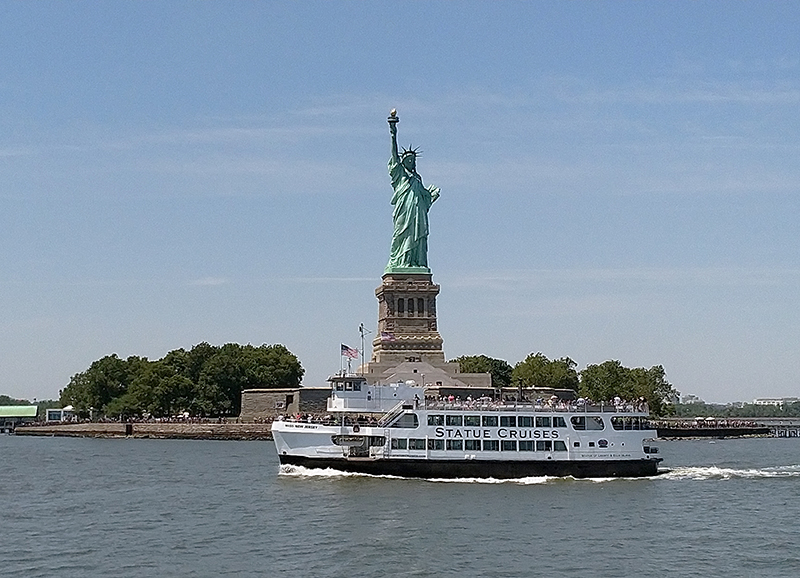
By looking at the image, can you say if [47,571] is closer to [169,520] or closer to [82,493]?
[169,520]

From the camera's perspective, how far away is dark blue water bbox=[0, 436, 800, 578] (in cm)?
3441

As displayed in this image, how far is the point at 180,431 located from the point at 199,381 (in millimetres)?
13006

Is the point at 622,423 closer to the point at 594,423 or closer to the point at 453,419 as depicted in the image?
the point at 594,423

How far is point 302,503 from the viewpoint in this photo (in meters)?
47.1

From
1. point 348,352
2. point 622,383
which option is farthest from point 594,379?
point 348,352

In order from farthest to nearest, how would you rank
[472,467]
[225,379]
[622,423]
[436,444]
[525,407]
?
[225,379] → [622,423] → [525,407] → [436,444] → [472,467]

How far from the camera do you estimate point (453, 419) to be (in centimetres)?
5591

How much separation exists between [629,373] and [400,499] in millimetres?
89329

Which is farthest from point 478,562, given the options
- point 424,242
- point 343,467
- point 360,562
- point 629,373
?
point 629,373

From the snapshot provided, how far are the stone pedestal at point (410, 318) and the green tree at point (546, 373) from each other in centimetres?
2081

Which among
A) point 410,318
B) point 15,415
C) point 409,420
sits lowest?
point 409,420

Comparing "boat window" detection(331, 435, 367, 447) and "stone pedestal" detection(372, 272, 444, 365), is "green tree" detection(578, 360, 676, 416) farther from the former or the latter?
"boat window" detection(331, 435, 367, 447)

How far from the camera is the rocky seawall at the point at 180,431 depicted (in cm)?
10519

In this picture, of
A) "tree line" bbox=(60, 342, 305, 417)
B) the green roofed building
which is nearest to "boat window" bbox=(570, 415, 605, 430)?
"tree line" bbox=(60, 342, 305, 417)
